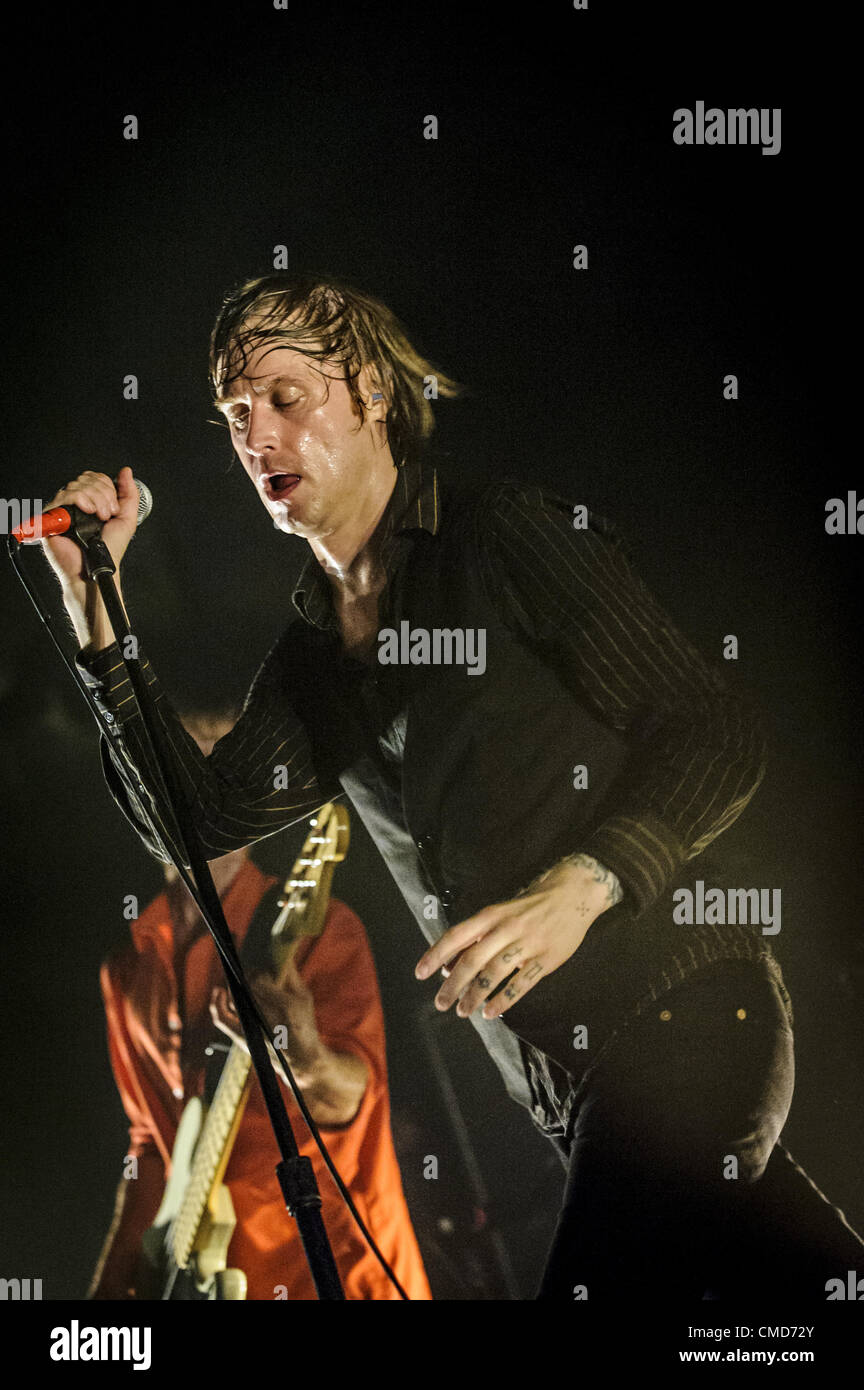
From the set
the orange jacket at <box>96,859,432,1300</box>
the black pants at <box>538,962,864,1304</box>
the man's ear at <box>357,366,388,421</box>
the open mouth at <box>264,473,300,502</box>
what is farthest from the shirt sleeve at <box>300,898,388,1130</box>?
the man's ear at <box>357,366,388,421</box>

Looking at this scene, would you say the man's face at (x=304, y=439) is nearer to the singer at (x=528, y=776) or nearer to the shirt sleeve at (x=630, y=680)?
the singer at (x=528, y=776)

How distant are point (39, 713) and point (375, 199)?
1165mm

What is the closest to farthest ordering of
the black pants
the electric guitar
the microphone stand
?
1. the microphone stand
2. the black pants
3. the electric guitar

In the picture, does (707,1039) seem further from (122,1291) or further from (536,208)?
(536,208)

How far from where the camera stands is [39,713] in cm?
215

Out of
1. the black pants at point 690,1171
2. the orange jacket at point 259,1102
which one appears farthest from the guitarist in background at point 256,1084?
the black pants at point 690,1171

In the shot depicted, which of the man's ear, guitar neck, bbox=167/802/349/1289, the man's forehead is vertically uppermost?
the man's forehead

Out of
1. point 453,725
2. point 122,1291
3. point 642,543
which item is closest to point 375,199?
point 642,543

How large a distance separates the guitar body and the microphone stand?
0.58 metres

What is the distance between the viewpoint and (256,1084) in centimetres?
201

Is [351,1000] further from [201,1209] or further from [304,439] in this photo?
[304,439]

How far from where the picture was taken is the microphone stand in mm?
1295

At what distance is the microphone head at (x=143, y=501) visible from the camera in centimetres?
212

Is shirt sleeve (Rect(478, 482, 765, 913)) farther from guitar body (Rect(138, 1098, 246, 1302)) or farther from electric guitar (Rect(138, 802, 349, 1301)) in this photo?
guitar body (Rect(138, 1098, 246, 1302))
